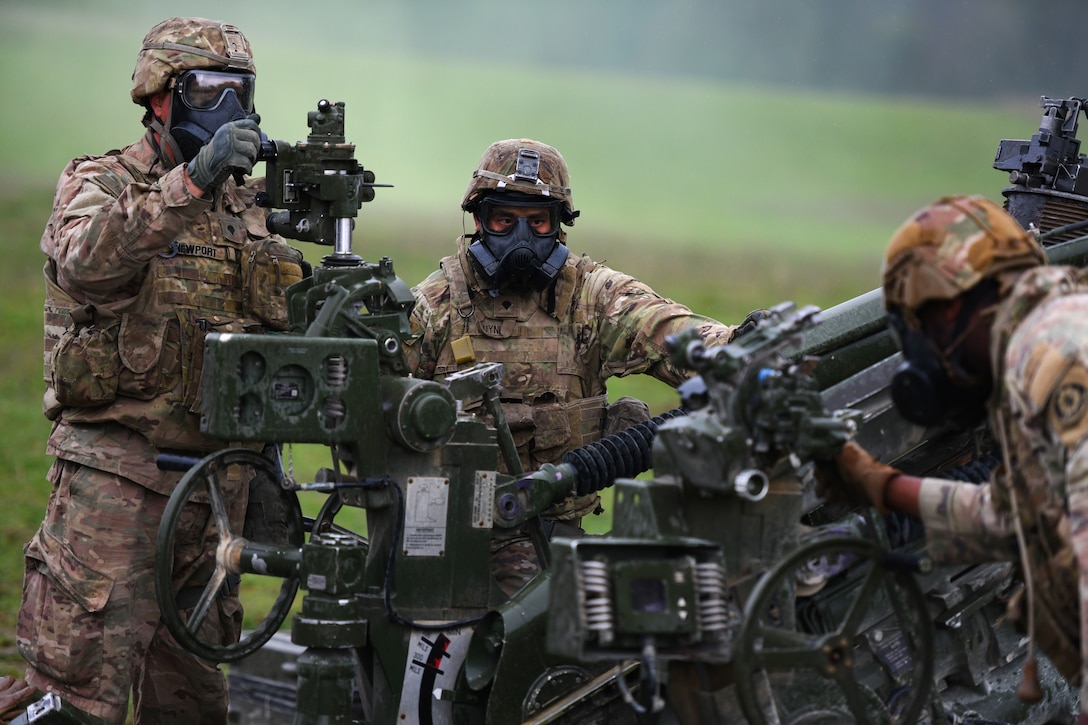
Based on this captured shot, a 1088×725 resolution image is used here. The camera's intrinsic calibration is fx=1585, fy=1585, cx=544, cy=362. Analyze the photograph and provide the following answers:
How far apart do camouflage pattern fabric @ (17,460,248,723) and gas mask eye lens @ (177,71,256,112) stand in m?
1.48

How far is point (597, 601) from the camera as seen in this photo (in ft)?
13.4

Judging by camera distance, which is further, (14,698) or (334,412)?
(14,698)

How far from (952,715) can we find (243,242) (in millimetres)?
3214

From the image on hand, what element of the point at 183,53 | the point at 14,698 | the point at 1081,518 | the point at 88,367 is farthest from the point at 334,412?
the point at 1081,518

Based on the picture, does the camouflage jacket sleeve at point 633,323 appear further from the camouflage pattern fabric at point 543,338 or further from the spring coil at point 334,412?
the spring coil at point 334,412

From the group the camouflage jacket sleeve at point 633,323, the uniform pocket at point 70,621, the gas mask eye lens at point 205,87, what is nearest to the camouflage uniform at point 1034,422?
the camouflage jacket sleeve at point 633,323

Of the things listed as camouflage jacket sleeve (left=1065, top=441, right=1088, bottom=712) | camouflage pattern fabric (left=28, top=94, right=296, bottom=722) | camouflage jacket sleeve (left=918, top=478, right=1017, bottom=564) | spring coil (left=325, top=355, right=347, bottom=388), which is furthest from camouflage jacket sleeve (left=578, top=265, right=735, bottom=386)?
camouflage jacket sleeve (left=1065, top=441, right=1088, bottom=712)

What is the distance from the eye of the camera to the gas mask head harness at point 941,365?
4.05 metres

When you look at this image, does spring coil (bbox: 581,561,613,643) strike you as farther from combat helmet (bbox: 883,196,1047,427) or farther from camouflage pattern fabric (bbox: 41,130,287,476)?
camouflage pattern fabric (bbox: 41,130,287,476)

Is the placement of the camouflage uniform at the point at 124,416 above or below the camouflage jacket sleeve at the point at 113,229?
below

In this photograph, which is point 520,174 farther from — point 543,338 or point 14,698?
point 14,698

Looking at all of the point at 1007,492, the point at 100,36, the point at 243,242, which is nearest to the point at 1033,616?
the point at 1007,492

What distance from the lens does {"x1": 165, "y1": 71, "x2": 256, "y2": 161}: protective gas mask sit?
6.17 m

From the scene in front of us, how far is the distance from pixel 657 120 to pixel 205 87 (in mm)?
23386
